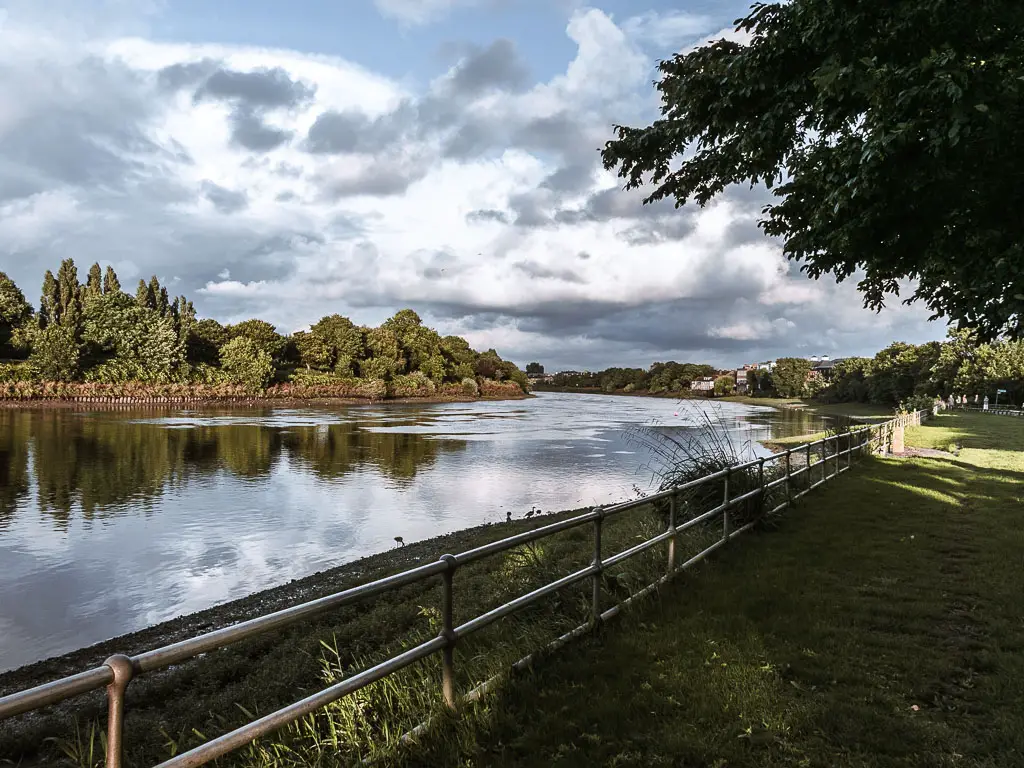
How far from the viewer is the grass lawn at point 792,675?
3928 millimetres

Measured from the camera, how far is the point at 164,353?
98250mm

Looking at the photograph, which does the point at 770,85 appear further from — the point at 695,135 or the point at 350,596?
the point at 350,596

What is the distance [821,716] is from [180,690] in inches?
258

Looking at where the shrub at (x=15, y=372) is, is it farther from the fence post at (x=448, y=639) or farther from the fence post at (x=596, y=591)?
the fence post at (x=448, y=639)

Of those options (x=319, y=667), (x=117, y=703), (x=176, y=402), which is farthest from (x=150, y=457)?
(x=176, y=402)

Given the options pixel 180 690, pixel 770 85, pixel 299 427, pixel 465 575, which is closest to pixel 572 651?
pixel 180 690

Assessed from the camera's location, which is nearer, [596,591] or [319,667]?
[596,591]

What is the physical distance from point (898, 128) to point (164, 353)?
107 m

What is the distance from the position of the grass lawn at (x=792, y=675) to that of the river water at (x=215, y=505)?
374cm

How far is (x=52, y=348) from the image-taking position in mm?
88188

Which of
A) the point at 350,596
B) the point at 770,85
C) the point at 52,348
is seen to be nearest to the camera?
the point at 350,596

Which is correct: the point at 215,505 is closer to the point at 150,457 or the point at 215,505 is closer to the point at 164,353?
the point at 150,457

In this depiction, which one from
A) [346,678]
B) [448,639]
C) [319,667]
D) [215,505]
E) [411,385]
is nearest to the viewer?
[448,639]

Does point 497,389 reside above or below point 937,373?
below
